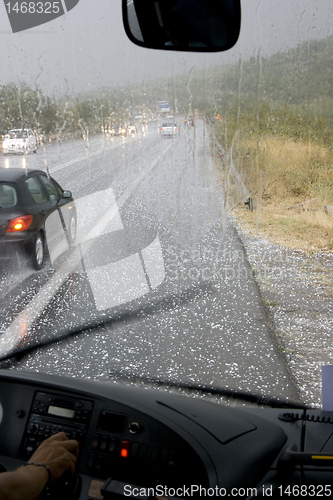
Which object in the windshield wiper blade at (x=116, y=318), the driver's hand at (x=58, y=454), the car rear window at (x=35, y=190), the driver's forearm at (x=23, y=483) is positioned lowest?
the windshield wiper blade at (x=116, y=318)

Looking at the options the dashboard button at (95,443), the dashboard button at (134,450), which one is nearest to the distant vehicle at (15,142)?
the dashboard button at (95,443)

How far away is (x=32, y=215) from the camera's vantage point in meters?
4.63

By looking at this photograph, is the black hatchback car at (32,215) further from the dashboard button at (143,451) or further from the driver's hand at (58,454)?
the dashboard button at (143,451)

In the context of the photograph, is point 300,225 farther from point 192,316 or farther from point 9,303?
point 9,303

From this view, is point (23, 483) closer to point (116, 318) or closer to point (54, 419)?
point (54, 419)

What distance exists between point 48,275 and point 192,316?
1.73 meters

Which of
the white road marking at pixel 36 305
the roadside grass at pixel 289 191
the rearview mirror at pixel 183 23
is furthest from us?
the roadside grass at pixel 289 191

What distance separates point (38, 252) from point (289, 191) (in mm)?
3301

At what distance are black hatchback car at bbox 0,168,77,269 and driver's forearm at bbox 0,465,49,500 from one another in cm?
322

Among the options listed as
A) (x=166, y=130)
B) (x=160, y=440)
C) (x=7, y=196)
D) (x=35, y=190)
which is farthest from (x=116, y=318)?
(x=166, y=130)

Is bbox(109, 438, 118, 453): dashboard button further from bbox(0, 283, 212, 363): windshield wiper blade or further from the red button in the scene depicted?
bbox(0, 283, 212, 363): windshield wiper blade

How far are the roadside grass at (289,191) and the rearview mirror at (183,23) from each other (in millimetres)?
3353

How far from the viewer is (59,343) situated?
3.29 meters

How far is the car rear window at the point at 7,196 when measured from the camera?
4371 mm
